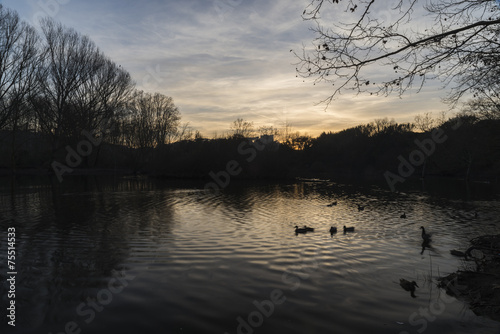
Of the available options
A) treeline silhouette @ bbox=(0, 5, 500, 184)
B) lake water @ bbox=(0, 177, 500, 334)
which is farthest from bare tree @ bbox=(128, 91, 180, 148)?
lake water @ bbox=(0, 177, 500, 334)

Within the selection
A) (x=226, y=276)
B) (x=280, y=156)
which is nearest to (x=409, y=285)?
(x=226, y=276)

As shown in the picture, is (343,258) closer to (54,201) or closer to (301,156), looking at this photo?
(54,201)

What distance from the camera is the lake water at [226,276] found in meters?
5.36

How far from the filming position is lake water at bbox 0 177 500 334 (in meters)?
5.36

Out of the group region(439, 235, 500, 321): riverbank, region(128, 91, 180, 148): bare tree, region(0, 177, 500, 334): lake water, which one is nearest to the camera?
region(0, 177, 500, 334): lake water

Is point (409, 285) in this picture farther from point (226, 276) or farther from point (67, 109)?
point (67, 109)

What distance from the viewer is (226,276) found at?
7516 mm

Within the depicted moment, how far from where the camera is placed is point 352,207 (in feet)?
70.3

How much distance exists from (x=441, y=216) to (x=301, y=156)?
81626mm

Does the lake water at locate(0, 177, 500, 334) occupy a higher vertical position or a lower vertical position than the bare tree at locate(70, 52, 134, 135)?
lower

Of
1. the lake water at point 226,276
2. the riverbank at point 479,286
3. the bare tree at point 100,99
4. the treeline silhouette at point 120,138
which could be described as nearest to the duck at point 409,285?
the lake water at point 226,276

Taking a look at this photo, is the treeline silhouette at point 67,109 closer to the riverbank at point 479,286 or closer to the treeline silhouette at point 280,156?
the treeline silhouette at point 280,156

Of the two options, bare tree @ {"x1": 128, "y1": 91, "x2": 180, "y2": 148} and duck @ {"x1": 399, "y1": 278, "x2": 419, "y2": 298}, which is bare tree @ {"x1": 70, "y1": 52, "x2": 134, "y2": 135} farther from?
duck @ {"x1": 399, "y1": 278, "x2": 419, "y2": 298}

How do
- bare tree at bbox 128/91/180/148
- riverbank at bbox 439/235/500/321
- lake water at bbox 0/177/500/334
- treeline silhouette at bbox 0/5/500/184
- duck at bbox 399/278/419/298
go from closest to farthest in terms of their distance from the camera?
lake water at bbox 0/177/500/334
riverbank at bbox 439/235/500/321
duck at bbox 399/278/419/298
treeline silhouette at bbox 0/5/500/184
bare tree at bbox 128/91/180/148
